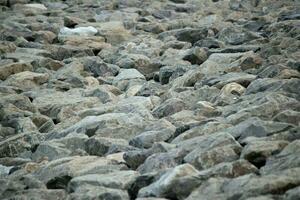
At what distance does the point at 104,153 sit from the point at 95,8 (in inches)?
266

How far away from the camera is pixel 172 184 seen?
2.78 m

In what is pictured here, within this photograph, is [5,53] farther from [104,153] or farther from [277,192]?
[277,192]

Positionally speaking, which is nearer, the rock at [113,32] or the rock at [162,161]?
the rock at [162,161]

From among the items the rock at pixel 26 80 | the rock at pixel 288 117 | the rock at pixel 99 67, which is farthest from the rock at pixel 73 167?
the rock at pixel 99 67

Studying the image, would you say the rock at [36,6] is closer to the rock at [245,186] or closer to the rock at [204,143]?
the rock at [204,143]

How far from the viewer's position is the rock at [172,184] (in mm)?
2771

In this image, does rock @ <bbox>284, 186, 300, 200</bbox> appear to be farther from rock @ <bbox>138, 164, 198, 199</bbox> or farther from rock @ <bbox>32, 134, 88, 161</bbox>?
rock @ <bbox>32, 134, 88, 161</bbox>

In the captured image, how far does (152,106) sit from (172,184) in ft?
7.27

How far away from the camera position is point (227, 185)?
2.66m

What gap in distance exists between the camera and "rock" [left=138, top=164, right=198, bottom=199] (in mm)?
2771

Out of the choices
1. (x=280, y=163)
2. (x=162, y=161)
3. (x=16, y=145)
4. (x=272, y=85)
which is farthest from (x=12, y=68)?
(x=280, y=163)

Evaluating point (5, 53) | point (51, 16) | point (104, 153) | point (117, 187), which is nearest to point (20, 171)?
point (104, 153)

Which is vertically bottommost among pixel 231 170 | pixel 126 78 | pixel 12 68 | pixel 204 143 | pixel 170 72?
pixel 12 68

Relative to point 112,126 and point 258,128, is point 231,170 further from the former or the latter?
point 112,126
